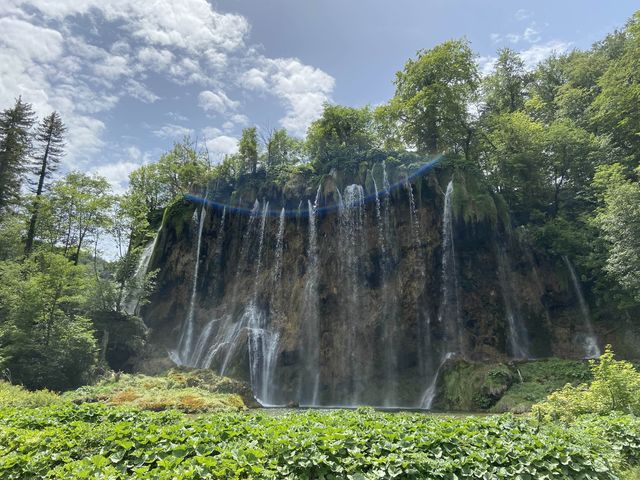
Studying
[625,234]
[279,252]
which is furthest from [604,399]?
[279,252]

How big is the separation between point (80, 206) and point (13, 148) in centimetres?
1155

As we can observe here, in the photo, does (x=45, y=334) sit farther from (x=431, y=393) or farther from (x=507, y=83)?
(x=507, y=83)

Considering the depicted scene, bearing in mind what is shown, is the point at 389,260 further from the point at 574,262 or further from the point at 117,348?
the point at 117,348

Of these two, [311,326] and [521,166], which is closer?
[311,326]

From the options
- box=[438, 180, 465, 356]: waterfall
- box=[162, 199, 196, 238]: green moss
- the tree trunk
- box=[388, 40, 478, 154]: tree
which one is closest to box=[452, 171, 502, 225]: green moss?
box=[438, 180, 465, 356]: waterfall

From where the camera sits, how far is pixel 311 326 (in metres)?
27.7

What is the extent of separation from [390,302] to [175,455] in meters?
22.4

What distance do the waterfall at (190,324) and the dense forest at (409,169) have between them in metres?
3.55

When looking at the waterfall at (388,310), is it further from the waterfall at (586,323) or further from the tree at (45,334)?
the tree at (45,334)

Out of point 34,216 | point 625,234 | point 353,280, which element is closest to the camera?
point 625,234

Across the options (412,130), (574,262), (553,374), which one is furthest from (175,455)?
(412,130)

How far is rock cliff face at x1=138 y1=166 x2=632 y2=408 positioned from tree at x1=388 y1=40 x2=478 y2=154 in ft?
28.7

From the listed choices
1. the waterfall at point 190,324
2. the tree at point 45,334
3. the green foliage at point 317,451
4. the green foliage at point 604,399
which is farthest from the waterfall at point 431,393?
the tree at point 45,334

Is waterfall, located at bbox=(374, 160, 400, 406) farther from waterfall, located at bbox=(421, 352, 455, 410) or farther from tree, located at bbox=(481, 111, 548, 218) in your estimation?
tree, located at bbox=(481, 111, 548, 218)
